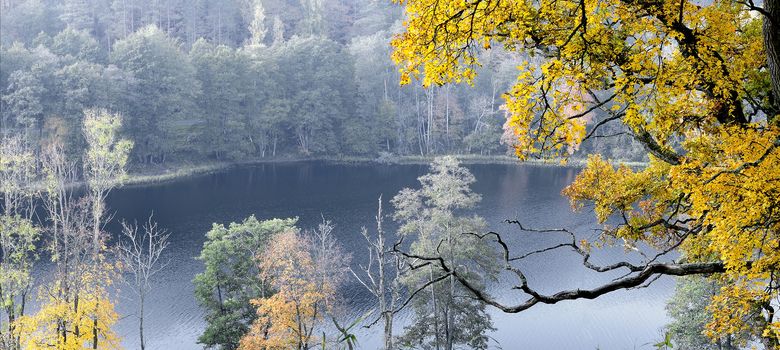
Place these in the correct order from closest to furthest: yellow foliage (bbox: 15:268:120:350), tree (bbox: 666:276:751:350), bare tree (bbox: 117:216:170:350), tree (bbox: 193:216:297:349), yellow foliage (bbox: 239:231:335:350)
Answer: tree (bbox: 666:276:751:350) < yellow foliage (bbox: 15:268:120:350) < yellow foliage (bbox: 239:231:335:350) < tree (bbox: 193:216:297:349) < bare tree (bbox: 117:216:170:350)

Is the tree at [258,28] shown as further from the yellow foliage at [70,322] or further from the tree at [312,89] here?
the yellow foliage at [70,322]

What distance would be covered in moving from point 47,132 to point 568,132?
134 ft

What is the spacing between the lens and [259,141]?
50.5 meters

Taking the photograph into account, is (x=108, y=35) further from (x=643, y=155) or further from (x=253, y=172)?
(x=643, y=155)

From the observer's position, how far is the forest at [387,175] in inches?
165

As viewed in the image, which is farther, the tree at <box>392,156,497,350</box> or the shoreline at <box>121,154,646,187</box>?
the shoreline at <box>121,154,646,187</box>

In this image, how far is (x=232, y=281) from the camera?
1703 centimetres

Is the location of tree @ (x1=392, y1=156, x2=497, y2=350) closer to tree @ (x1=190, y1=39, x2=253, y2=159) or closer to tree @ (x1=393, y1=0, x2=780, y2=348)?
tree @ (x1=393, y1=0, x2=780, y2=348)

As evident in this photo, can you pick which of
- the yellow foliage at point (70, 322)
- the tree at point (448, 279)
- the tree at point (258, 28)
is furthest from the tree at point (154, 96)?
the tree at point (448, 279)

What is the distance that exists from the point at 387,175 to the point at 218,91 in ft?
49.2

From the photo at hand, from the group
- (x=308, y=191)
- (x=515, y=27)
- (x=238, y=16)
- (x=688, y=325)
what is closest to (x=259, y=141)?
(x=308, y=191)

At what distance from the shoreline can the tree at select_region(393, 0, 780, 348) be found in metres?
31.2

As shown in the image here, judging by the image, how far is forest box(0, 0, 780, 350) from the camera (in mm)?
4199

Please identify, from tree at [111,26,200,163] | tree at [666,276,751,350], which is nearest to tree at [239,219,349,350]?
tree at [666,276,751,350]
